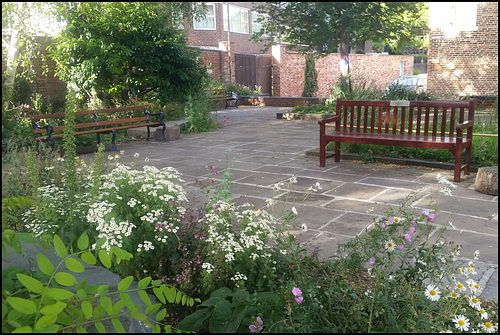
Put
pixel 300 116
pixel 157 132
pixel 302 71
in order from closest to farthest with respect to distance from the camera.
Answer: pixel 157 132
pixel 300 116
pixel 302 71

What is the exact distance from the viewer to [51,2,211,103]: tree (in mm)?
12023

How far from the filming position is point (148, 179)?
3.26 m

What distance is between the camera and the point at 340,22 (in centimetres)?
1791

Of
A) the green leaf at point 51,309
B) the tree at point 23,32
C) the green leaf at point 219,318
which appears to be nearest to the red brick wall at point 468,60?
the tree at point 23,32

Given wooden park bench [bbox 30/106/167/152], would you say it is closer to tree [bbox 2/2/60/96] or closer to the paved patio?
the paved patio

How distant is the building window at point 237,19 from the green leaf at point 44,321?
101 ft

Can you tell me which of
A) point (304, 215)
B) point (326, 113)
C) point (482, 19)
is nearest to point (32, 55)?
point (326, 113)

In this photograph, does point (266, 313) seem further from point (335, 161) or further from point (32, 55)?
point (32, 55)

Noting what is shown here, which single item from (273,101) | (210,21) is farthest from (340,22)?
(210,21)

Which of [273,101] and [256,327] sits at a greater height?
[273,101]

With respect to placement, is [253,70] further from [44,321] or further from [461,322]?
[44,321]

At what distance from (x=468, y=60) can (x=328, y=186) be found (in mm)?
14835

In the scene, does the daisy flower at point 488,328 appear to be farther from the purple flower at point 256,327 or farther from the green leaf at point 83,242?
the green leaf at point 83,242

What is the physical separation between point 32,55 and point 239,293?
1228 centimetres
